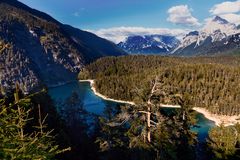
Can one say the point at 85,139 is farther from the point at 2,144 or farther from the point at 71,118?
the point at 2,144

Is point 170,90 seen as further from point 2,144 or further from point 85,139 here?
point 85,139

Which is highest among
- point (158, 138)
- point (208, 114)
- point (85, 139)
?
point (158, 138)

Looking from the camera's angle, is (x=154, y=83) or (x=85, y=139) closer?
(x=154, y=83)

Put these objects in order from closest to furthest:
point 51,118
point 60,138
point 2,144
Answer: point 2,144 → point 60,138 → point 51,118

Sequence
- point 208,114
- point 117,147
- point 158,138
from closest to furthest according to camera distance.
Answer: point 158,138 → point 117,147 → point 208,114

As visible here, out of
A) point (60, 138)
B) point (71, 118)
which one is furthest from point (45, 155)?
point (71, 118)

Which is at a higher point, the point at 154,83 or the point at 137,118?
the point at 154,83

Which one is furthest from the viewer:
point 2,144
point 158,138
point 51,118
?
point 51,118

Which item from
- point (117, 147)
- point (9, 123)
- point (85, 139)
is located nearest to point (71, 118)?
point (85, 139)

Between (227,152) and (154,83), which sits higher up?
(154,83)
